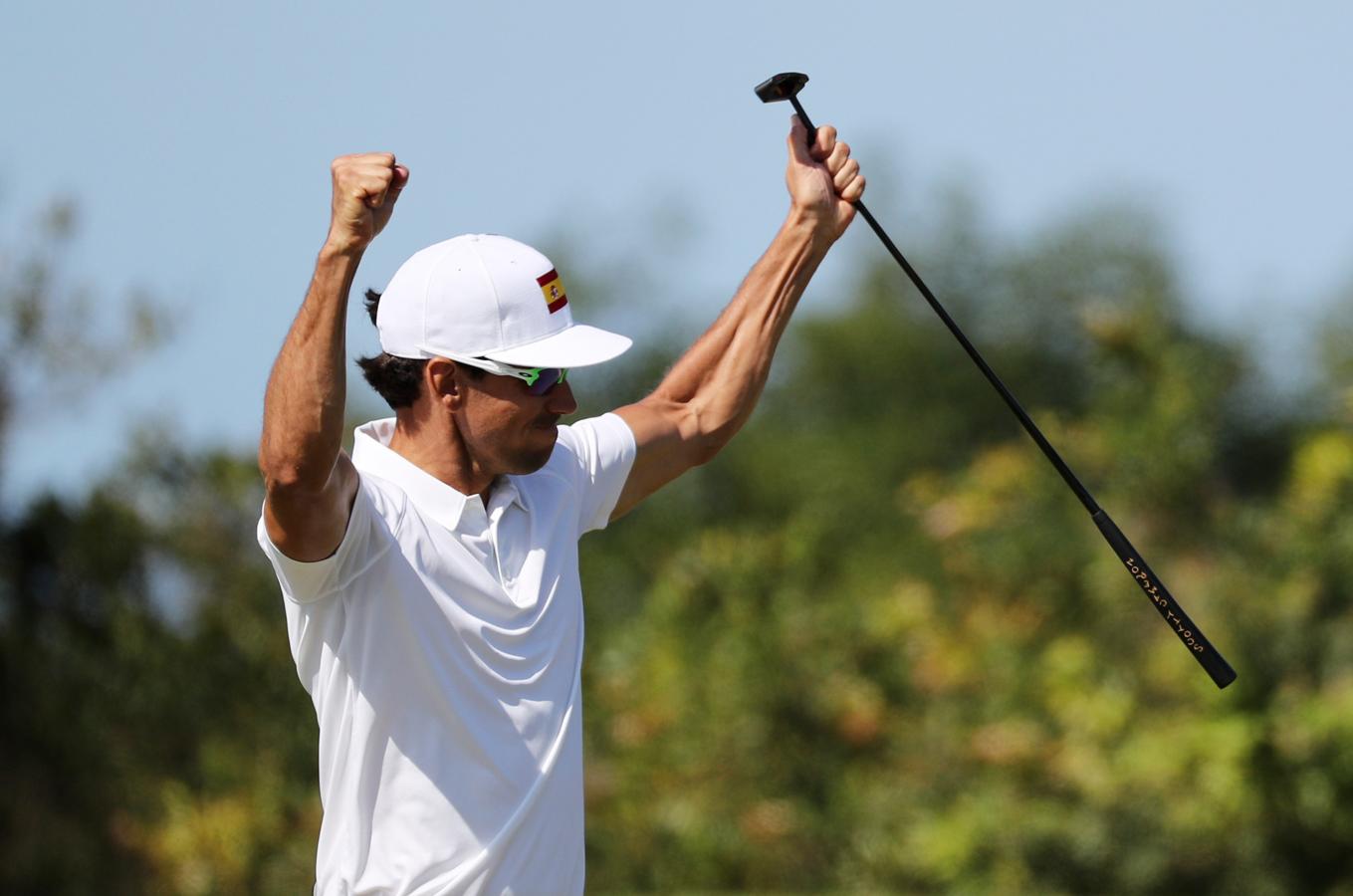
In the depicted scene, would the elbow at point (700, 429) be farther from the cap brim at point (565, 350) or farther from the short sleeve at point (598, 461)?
the cap brim at point (565, 350)

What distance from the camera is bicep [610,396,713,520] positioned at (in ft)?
15.0

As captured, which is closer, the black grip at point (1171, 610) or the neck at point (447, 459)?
the neck at point (447, 459)

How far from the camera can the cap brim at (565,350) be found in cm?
389

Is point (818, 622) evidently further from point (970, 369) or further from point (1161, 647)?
point (970, 369)

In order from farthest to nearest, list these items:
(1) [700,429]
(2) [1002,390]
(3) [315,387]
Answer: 1. (1) [700,429]
2. (2) [1002,390]
3. (3) [315,387]

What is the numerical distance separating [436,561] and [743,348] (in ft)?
4.13

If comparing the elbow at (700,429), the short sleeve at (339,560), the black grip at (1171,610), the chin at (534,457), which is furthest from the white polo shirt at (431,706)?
the black grip at (1171,610)

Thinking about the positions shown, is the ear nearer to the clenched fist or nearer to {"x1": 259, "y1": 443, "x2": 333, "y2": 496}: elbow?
{"x1": 259, "y1": 443, "x2": 333, "y2": 496}: elbow

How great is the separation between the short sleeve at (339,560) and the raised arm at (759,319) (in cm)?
115

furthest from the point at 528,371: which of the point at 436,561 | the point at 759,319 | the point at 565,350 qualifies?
the point at 759,319

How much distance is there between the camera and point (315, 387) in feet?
11.0

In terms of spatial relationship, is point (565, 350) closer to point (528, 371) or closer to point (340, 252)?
point (528, 371)

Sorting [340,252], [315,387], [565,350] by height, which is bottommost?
[565,350]

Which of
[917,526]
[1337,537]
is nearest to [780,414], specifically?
[917,526]
